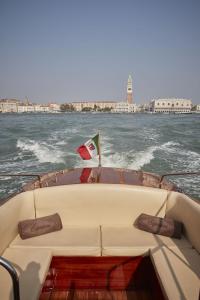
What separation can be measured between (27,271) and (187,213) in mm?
1902

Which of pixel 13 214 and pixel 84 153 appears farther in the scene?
pixel 84 153

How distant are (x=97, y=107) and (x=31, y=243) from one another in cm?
12205

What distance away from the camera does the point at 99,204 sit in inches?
131

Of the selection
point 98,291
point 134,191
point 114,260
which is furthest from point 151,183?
point 98,291

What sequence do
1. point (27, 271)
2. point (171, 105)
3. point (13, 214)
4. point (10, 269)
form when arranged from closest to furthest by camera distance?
A: 1. point (10, 269)
2. point (27, 271)
3. point (13, 214)
4. point (171, 105)

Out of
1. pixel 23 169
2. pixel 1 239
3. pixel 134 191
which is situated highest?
pixel 134 191

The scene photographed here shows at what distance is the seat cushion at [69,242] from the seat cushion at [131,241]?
115mm

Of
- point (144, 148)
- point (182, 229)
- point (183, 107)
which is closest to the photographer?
point (182, 229)

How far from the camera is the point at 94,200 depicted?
131 inches

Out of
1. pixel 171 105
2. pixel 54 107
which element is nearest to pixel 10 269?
pixel 171 105

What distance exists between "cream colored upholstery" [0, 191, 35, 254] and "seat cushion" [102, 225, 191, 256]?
41.4 inches

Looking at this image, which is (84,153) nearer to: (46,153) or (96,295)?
(96,295)

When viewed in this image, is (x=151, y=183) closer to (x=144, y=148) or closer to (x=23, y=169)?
(x=23, y=169)

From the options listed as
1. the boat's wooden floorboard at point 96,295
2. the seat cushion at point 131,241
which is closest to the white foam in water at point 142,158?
the seat cushion at point 131,241
